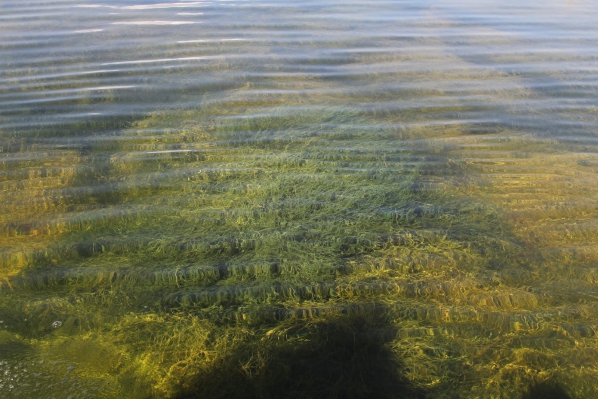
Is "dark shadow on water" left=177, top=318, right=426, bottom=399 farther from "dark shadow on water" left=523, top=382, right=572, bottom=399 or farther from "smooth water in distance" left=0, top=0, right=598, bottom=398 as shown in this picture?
"dark shadow on water" left=523, top=382, right=572, bottom=399

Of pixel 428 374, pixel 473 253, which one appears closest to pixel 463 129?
pixel 473 253

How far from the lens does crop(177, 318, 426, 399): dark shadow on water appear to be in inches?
93.5

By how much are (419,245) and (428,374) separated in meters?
1.02

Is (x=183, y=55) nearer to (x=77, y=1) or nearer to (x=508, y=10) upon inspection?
(x=77, y=1)

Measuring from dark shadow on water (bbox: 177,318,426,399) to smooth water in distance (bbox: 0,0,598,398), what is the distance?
0.4 inches

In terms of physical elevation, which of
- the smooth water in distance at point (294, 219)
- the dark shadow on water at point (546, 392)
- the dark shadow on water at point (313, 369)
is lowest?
the dark shadow on water at point (546, 392)

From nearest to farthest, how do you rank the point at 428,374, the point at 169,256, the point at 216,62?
the point at 428,374 → the point at 169,256 → the point at 216,62

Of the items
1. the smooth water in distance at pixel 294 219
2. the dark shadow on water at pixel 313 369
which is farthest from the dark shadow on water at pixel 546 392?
the dark shadow on water at pixel 313 369

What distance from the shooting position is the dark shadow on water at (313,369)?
7.79 feet

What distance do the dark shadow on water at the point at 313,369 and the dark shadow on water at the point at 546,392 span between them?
0.52 metres

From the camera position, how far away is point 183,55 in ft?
20.7

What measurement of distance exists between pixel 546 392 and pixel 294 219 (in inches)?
71.9

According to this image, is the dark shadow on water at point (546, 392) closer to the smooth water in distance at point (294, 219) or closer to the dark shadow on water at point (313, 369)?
the smooth water in distance at point (294, 219)

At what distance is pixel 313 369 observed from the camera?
2.49 metres
